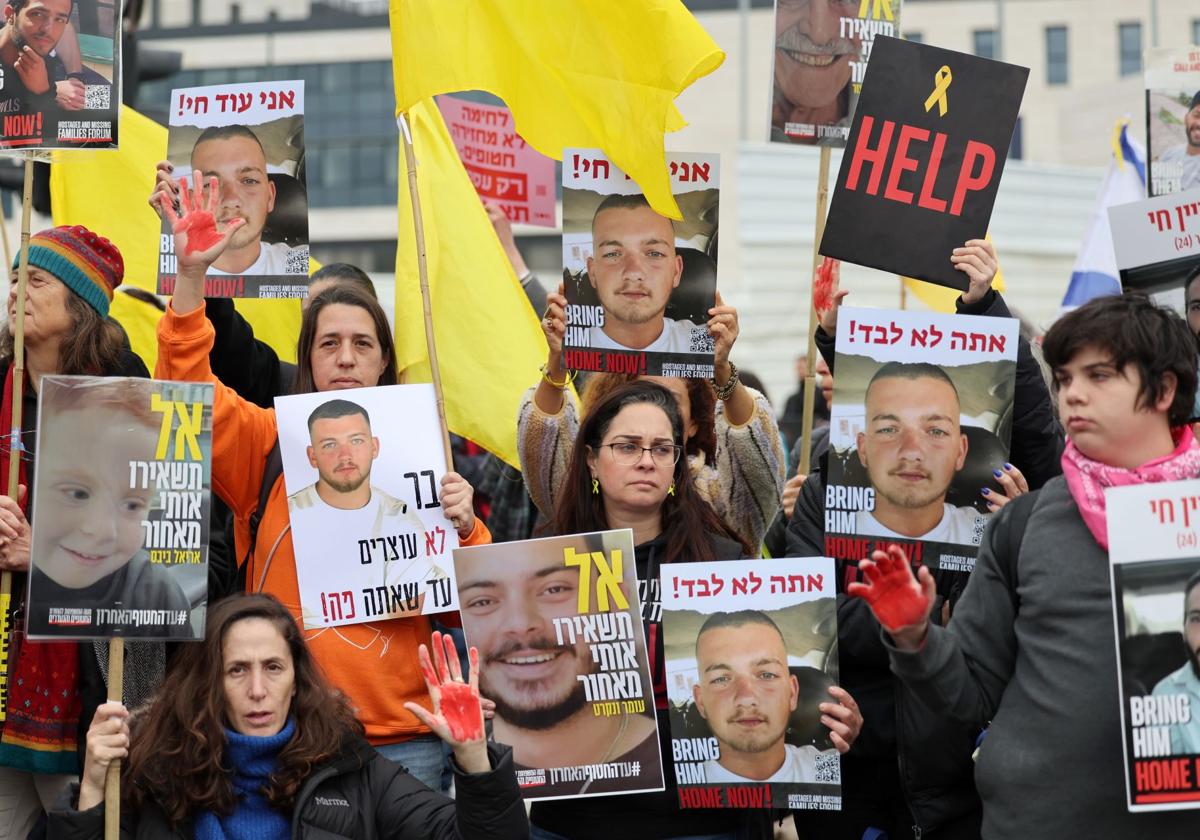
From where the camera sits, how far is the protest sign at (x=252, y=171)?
5.28 m

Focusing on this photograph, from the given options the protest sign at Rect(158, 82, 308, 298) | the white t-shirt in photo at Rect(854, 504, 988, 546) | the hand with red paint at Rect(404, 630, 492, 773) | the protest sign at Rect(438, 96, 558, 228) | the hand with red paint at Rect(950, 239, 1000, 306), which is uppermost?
the protest sign at Rect(438, 96, 558, 228)

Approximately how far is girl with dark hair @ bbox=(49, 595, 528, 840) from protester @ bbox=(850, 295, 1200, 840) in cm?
102

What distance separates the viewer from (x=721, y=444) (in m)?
5.13

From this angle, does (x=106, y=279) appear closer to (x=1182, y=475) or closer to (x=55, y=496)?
(x=55, y=496)

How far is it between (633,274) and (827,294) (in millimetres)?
642

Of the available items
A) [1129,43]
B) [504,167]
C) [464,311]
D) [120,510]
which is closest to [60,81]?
[120,510]

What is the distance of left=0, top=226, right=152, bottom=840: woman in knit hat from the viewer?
4.79 m

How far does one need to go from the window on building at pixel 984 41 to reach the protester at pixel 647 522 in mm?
50348

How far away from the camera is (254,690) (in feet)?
14.1

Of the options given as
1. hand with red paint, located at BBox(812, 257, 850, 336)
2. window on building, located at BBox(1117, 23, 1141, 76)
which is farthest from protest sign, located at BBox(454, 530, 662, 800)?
window on building, located at BBox(1117, 23, 1141, 76)

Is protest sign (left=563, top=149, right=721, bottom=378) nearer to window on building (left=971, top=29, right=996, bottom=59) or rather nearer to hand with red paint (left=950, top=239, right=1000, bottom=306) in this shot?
hand with red paint (left=950, top=239, right=1000, bottom=306)

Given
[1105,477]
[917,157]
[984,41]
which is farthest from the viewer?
[984,41]

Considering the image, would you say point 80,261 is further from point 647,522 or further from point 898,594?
point 898,594

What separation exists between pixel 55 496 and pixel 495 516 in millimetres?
3138
